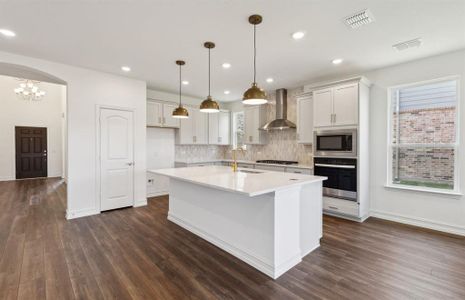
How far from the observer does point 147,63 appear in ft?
12.7

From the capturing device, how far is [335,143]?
414 centimetres

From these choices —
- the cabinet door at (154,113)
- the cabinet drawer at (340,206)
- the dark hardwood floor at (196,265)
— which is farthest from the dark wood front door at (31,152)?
the cabinet drawer at (340,206)

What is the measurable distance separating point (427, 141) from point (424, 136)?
0.10m

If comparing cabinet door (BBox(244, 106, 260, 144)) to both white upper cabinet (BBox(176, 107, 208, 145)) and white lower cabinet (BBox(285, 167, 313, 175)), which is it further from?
white lower cabinet (BBox(285, 167, 313, 175))

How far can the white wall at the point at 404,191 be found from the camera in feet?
10.9

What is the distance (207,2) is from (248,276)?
287cm

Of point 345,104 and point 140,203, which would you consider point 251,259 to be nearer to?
point 345,104

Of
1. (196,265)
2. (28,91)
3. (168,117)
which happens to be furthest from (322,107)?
(28,91)

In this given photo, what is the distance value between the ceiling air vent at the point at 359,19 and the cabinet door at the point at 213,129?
15.3 ft

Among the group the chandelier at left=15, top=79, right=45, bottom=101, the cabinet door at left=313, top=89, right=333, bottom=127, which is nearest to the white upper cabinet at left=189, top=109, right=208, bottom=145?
the cabinet door at left=313, top=89, right=333, bottom=127

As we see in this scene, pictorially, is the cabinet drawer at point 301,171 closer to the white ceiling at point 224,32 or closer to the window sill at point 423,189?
the window sill at point 423,189

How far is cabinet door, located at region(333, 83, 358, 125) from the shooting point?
3871 mm

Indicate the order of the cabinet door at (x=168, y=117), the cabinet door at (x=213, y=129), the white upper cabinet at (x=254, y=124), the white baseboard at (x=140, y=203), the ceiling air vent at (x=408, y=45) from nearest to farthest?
the ceiling air vent at (x=408, y=45) < the white baseboard at (x=140, y=203) < the cabinet door at (x=168, y=117) < the white upper cabinet at (x=254, y=124) < the cabinet door at (x=213, y=129)

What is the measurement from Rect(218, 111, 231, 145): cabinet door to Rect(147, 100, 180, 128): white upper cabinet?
1.56m
